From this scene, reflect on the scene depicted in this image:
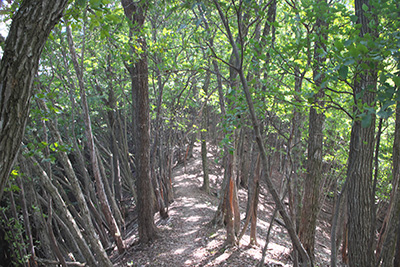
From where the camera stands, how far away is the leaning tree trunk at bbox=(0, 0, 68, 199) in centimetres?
181

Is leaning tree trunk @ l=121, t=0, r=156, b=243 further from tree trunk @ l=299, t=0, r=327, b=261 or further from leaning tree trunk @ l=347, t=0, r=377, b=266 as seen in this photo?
leaning tree trunk @ l=347, t=0, r=377, b=266

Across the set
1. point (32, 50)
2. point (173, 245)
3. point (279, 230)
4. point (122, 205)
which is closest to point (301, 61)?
point (32, 50)

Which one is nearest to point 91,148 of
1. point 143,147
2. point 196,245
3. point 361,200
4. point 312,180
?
point 143,147

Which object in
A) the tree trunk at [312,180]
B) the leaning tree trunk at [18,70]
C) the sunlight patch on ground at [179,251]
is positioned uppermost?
the leaning tree trunk at [18,70]

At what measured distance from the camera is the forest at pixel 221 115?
235cm

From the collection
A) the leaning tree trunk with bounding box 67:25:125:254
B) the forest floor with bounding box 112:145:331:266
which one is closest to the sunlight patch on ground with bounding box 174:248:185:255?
the forest floor with bounding box 112:145:331:266

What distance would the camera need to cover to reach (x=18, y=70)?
183 centimetres

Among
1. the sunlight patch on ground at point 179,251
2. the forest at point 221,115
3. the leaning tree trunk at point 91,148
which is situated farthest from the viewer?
the sunlight patch on ground at point 179,251

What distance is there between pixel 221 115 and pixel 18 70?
5117mm

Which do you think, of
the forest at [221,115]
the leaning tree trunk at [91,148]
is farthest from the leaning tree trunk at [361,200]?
the leaning tree trunk at [91,148]

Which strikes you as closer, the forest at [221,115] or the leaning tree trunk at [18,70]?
the leaning tree trunk at [18,70]

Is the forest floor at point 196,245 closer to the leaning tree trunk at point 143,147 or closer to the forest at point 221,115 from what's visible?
the forest at point 221,115

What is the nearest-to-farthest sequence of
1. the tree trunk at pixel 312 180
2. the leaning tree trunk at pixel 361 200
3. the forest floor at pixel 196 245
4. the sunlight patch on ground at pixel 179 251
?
1. the leaning tree trunk at pixel 361 200
2. the tree trunk at pixel 312 180
3. the forest floor at pixel 196 245
4. the sunlight patch on ground at pixel 179 251

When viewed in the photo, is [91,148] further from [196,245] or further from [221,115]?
[196,245]
